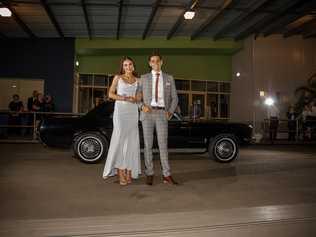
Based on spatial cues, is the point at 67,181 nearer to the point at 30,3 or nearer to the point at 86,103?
the point at 30,3

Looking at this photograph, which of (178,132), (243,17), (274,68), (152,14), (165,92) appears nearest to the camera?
(165,92)

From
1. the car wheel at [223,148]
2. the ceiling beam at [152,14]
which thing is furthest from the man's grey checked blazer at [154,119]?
the ceiling beam at [152,14]

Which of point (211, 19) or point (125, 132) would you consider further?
point (211, 19)

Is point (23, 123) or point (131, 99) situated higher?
point (131, 99)

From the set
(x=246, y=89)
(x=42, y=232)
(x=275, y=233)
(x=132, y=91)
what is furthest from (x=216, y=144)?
(x=246, y=89)

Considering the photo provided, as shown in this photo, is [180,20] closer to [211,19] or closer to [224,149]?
[211,19]

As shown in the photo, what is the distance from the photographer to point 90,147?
7.90 meters

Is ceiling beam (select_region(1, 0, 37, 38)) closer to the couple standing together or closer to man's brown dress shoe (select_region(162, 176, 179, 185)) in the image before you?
the couple standing together

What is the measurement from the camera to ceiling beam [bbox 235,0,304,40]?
558 inches

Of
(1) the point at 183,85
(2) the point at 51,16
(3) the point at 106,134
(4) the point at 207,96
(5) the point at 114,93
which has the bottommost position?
(3) the point at 106,134

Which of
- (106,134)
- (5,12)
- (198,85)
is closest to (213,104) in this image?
(198,85)

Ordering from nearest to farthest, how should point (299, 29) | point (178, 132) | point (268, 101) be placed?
point (178, 132)
point (299, 29)
point (268, 101)

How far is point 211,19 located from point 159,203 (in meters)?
13.0

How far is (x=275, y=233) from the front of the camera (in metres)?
3.34
